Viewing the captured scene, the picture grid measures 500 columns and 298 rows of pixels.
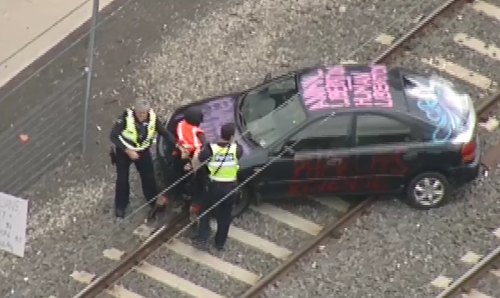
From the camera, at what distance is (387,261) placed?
15.0 m

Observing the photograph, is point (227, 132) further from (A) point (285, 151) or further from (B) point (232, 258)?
(B) point (232, 258)

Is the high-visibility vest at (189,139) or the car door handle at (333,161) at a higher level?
the high-visibility vest at (189,139)

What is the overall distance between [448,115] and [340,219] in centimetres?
195

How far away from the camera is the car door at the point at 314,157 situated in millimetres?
14883

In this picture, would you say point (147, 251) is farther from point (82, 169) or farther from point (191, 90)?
point (191, 90)

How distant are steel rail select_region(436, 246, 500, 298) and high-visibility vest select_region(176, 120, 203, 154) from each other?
355 centimetres

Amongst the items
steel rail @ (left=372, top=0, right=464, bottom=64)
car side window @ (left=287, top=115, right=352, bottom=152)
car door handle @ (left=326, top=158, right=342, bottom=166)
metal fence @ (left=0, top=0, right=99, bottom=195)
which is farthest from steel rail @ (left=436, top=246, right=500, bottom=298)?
metal fence @ (left=0, top=0, right=99, bottom=195)

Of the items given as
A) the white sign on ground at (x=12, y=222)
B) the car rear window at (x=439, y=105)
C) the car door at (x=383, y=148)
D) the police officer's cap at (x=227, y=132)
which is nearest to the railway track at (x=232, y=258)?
the car door at (x=383, y=148)

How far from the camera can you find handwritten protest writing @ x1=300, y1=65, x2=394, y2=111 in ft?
49.0

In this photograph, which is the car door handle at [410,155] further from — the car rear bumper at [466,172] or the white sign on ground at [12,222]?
the white sign on ground at [12,222]

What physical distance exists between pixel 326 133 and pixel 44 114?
4.81 meters

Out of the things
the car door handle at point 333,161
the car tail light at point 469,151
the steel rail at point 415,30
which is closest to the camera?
the car door handle at point 333,161

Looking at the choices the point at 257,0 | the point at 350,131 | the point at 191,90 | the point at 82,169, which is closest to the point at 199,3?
the point at 257,0

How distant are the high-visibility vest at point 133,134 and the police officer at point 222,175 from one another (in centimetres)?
78
